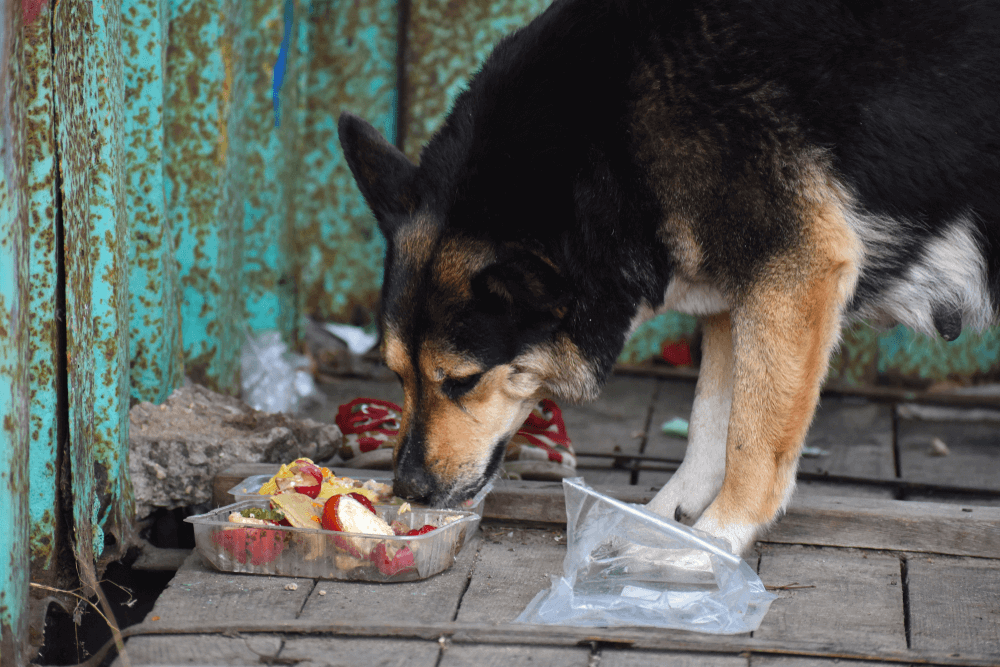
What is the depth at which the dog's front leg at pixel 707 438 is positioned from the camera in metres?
2.91

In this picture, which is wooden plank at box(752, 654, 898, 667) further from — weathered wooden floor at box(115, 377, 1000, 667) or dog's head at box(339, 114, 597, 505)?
dog's head at box(339, 114, 597, 505)

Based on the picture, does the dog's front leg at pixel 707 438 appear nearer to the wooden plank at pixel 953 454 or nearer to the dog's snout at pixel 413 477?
the dog's snout at pixel 413 477

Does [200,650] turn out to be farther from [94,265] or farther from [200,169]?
[200,169]

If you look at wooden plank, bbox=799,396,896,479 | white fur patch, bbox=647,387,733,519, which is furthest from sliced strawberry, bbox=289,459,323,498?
wooden plank, bbox=799,396,896,479

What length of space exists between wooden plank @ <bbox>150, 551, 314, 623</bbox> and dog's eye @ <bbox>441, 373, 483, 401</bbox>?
61cm

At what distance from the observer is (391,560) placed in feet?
7.90

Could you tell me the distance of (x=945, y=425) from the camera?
438 centimetres

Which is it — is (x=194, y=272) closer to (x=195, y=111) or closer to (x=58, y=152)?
(x=195, y=111)

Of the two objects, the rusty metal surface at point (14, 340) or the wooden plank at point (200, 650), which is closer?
the rusty metal surface at point (14, 340)

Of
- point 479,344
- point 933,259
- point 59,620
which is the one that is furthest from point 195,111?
point 933,259

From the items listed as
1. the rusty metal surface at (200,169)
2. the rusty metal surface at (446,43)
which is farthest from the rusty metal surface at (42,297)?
the rusty metal surface at (446,43)

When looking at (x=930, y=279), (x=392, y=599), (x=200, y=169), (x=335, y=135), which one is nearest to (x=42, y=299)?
(x=392, y=599)

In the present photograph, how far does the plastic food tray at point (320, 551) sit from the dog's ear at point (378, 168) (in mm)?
860

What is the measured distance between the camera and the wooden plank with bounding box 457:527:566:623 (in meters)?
2.35
